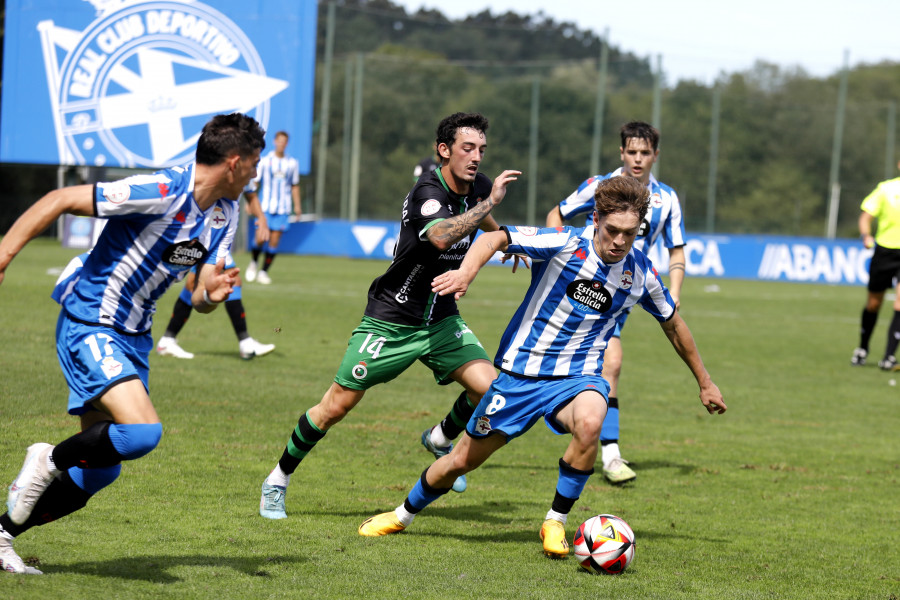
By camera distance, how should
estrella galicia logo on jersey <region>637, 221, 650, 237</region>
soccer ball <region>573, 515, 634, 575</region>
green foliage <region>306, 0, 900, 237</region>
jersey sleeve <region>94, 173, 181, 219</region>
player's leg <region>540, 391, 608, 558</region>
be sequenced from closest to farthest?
jersey sleeve <region>94, 173, 181, 219</region> < soccer ball <region>573, 515, 634, 575</region> < player's leg <region>540, 391, 608, 558</region> < estrella galicia logo on jersey <region>637, 221, 650, 237</region> < green foliage <region>306, 0, 900, 237</region>

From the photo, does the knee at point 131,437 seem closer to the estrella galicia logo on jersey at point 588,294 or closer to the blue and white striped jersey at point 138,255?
the blue and white striped jersey at point 138,255

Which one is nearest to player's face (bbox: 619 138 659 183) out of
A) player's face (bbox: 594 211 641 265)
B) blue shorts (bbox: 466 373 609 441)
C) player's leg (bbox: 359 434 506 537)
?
player's face (bbox: 594 211 641 265)

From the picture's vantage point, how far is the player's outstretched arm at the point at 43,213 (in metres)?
3.99

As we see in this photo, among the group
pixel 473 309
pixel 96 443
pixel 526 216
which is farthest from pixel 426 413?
pixel 526 216

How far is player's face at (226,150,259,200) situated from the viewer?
179 inches

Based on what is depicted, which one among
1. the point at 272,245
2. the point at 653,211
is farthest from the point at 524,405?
the point at 272,245

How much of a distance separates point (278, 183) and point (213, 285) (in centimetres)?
1562

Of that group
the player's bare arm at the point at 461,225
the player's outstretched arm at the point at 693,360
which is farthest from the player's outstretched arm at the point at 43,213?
the player's outstretched arm at the point at 693,360

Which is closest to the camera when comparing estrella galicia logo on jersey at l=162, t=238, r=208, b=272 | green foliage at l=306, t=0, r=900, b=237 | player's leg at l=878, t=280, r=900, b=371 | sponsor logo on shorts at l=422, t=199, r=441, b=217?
estrella galicia logo on jersey at l=162, t=238, r=208, b=272

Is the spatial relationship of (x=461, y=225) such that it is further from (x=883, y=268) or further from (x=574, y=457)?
(x=883, y=268)

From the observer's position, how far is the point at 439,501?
6.41 meters

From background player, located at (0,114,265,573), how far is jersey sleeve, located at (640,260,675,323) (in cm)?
208

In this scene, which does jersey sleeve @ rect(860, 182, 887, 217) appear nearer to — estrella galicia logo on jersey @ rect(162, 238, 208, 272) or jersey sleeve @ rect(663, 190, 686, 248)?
jersey sleeve @ rect(663, 190, 686, 248)

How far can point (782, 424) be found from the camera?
31.7 feet
